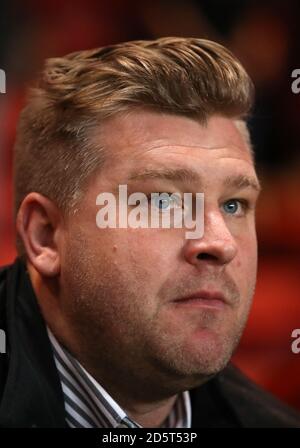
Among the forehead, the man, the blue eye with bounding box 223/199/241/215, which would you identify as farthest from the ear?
the blue eye with bounding box 223/199/241/215

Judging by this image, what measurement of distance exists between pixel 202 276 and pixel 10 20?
23.4 inches

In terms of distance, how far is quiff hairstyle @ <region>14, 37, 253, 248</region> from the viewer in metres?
1.01

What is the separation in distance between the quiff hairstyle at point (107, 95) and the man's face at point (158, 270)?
0.02m

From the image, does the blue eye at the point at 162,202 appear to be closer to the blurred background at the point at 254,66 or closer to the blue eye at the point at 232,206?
the blue eye at the point at 232,206

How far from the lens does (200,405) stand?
1.21 meters

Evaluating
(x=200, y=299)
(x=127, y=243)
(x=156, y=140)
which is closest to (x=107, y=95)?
(x=156, y=140)

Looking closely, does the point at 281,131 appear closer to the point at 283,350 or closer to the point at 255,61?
the point at 255,61

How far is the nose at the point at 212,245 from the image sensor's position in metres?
0.97

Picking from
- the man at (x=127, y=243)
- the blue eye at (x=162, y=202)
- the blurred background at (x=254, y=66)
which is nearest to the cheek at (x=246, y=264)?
the man at (x=127, y=243)

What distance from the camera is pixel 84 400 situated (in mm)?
1060

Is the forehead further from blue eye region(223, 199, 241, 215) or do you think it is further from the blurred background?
the blurred background

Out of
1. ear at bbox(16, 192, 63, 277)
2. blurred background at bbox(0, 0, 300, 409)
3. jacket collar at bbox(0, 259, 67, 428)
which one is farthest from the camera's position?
blurred background at bbox(0, 0, 300, 409)

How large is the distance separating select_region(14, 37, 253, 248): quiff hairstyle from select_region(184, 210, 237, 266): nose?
17cm

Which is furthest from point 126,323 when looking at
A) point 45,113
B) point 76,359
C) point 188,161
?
point 45,113
